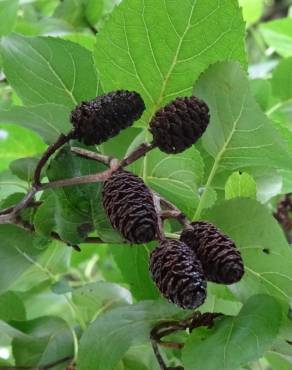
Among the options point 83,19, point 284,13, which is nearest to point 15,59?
point 83,19

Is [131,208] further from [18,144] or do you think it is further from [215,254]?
[18,144]

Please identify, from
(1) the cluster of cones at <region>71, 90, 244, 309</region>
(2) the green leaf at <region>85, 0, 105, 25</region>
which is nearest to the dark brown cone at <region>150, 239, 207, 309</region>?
(1) the cluster of cones at <region>71, 90, 244, 309</region>

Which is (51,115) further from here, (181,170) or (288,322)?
(288,322)

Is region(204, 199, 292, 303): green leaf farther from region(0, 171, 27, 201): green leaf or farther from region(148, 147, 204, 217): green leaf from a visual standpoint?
region(0, 171, 27, 201): green leaf

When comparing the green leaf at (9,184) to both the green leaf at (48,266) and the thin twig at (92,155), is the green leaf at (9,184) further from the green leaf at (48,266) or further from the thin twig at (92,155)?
the thin twig at (92,155)

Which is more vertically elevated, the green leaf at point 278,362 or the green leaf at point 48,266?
the green leaf at point 48,266

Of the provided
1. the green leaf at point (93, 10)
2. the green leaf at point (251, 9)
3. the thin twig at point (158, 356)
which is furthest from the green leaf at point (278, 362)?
the green leaf at point (251, 9)
